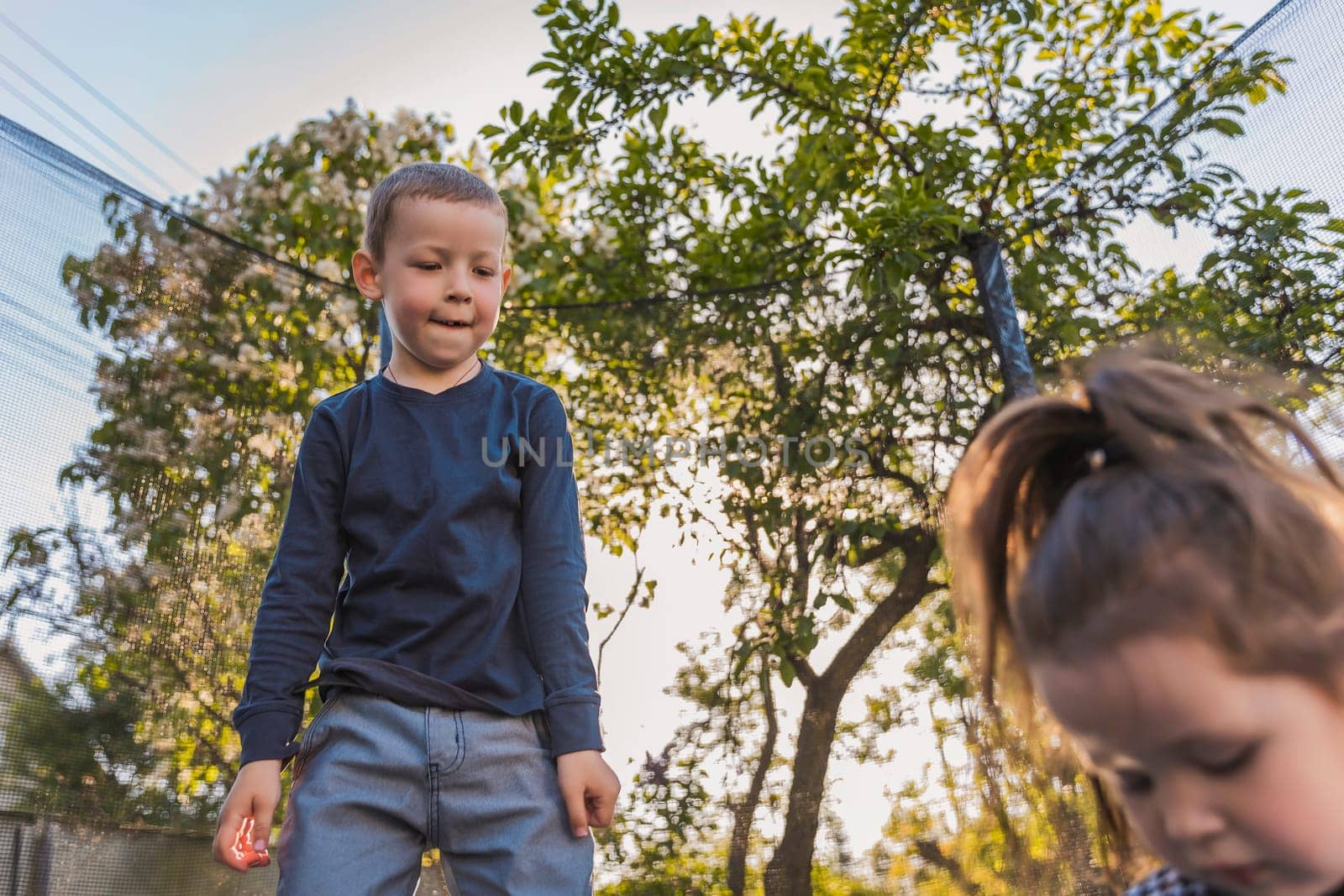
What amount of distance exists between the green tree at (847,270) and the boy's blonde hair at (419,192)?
0.89 metres

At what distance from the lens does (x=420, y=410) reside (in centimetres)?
121

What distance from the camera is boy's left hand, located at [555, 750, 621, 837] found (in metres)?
1.06

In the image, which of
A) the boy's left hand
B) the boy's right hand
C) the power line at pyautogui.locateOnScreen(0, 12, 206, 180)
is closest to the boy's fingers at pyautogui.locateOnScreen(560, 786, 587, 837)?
the boy's left hand

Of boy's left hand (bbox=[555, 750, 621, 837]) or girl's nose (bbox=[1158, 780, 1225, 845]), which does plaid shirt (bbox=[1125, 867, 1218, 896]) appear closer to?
girl's nose (bbox=[1158, 780, 1225, 845])

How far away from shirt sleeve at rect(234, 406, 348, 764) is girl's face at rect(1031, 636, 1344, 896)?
856 mm

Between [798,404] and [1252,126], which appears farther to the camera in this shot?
[798,404]

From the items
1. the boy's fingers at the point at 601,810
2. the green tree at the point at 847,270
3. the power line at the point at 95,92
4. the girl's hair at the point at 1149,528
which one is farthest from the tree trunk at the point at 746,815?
the power line at the point at 95,92

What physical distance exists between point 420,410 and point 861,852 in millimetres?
1116

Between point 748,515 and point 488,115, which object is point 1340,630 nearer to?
point 748,515

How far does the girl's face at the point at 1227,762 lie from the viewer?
0.53 meters

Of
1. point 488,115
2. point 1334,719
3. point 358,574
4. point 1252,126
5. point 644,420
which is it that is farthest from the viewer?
point 488,115

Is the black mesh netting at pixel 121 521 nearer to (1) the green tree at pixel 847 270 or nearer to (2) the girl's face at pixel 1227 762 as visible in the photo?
(1) the green tree at pixel 847 270

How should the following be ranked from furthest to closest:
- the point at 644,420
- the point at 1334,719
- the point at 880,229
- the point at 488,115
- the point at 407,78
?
the point at 407,78 < the point at 488,115 < the point at 644,420 < the point at 880,229 < the point at 1334,719

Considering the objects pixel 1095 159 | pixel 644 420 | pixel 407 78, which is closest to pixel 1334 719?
pixel 1095 159
